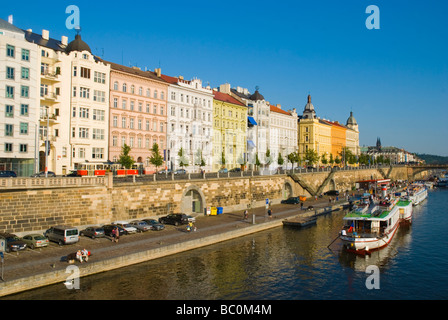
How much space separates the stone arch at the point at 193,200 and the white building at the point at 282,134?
52.6m

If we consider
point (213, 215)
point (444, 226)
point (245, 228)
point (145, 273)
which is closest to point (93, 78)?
point (213, 215)

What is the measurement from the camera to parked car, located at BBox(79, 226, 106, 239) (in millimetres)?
38531

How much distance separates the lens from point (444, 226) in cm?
5838

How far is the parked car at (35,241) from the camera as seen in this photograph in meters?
33.8

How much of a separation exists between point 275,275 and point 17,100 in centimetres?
4002

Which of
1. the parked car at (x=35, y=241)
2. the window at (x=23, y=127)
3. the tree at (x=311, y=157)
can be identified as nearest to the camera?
the parked car at (x=35, y=241)

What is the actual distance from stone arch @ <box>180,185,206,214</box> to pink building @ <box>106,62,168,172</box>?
11.4 m

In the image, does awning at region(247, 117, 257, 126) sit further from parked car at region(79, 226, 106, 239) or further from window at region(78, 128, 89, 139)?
parked car at region(79, 226, 106, 239)

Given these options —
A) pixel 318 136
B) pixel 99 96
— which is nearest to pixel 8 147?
pixel 99 96

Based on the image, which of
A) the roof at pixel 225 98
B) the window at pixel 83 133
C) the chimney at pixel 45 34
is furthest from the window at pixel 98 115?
the roof at pixel 225 98

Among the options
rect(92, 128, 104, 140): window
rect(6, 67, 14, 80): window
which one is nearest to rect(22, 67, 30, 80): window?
rect(6, 67, 14, 80): window

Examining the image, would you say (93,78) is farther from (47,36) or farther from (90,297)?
(90,297)

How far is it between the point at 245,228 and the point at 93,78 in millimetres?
34308

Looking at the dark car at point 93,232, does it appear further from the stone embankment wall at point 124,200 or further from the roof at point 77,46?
the roof at point 77,46
